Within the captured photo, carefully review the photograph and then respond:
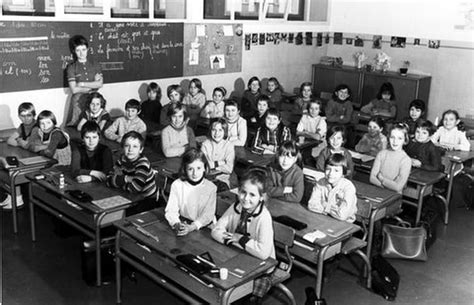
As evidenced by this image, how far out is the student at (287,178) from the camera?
443 cm

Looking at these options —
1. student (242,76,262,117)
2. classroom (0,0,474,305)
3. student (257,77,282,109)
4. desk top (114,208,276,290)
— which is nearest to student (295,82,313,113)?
classroom (0,0,474,305)

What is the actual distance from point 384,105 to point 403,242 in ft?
13.7

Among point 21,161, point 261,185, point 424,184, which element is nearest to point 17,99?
point 21,161

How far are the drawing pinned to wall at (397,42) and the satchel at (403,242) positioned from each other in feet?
17.8

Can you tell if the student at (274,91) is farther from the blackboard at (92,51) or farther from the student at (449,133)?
the student at (449,133)

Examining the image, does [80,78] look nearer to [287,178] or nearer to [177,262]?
[287,178]

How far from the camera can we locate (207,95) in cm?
863

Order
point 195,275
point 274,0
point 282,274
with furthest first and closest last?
point 274,0 → point 282,274 → point 195,275

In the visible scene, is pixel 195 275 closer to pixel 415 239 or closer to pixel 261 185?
pixel 261 185

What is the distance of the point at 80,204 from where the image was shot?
13.3 feet

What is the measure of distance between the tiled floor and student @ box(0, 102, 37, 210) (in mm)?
399

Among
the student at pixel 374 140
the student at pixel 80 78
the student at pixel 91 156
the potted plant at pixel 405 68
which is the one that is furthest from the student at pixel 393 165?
the potted plant at pixel 405 68

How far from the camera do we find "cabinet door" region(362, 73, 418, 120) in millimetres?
9008

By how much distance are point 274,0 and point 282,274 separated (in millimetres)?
6696
